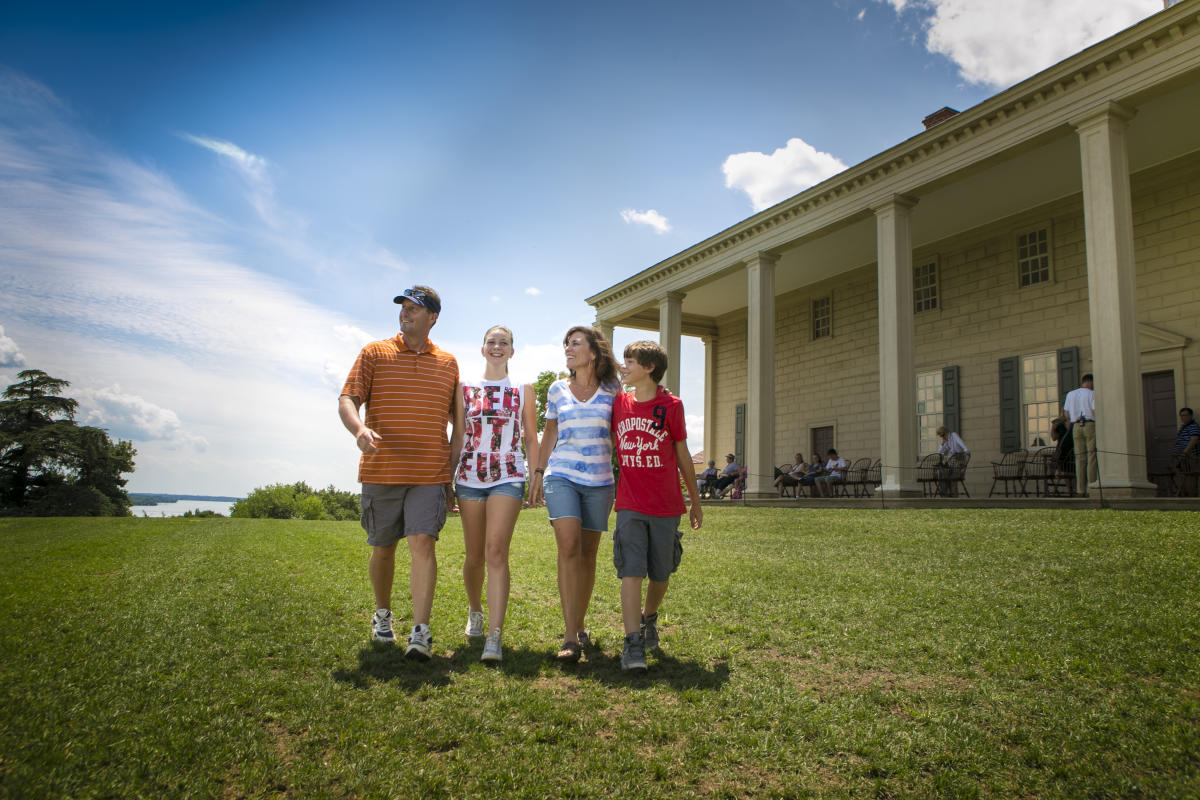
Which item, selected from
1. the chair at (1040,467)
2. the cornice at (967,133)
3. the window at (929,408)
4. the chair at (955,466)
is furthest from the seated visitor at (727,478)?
the chair at (1040,467)

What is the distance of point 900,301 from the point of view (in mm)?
15062

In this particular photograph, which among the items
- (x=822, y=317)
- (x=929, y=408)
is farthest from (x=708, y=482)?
(x=929, y=408)

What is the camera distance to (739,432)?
25.8 m

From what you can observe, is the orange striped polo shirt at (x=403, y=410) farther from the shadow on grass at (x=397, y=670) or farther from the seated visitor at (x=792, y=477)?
the seated visitor at (x=792, y=477)

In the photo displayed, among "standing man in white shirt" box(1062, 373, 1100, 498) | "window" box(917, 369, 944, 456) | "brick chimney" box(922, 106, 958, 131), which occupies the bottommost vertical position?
"standing man in white shirt" box(1062, 373, 1100, 498)

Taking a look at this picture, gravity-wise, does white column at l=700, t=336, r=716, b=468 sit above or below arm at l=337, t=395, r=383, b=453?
above

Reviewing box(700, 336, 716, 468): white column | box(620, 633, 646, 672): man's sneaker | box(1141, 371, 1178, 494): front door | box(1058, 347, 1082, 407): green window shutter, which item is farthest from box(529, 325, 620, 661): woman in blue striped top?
box(700, 336, 716, 468): white column

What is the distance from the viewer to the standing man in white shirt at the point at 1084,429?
38.7 ft

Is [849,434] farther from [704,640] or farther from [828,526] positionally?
[704,640]

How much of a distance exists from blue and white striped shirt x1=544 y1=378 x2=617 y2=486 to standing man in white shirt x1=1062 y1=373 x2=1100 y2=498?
10897mm

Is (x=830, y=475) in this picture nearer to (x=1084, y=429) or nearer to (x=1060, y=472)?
(x=1060, y=472)

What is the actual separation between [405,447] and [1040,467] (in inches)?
632

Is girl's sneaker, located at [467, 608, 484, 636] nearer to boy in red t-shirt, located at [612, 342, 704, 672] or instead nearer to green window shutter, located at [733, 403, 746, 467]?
boy in red t-shirt, located at [612, 342, 704, 672]

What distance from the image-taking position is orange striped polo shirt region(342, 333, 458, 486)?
412 cm
